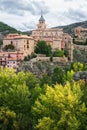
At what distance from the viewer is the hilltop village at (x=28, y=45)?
84.4 metres

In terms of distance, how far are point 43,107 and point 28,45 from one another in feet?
149

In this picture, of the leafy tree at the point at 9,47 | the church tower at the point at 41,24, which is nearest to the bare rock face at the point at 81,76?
the leafy tree at the point at 9,47

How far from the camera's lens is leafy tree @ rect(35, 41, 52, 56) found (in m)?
87.4

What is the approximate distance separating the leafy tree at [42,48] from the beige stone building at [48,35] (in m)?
5.62

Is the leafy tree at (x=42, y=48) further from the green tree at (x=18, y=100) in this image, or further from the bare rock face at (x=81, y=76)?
the green tree at (x=18, y=100)

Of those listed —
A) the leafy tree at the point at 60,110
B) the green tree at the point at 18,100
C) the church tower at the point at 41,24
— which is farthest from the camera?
the church tower at the point at 41,24

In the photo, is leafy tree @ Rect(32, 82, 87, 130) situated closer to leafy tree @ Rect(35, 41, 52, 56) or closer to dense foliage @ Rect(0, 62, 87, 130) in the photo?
dense foliage @ Rect(0, 62, 87, 130)

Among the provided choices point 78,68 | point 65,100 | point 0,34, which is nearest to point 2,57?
point 78,68

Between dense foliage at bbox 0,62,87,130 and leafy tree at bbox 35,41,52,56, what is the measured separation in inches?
1253

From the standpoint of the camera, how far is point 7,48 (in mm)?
89438

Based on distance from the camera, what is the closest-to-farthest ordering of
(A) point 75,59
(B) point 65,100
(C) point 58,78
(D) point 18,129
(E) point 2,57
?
(B) point 65,100 → (D) point 18,129 → (C) point 58,78 → (E) point 2,57 → (A) point 75,59

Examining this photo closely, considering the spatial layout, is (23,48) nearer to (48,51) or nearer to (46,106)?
(48,51)

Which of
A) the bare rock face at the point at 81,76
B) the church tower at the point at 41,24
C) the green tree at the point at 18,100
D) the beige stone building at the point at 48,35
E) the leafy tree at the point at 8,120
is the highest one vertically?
the church tower at the point at 41,24

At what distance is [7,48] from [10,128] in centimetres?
4284
